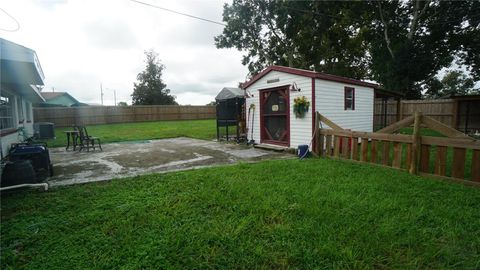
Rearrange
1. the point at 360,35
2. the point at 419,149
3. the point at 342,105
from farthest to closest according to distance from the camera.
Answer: the point at 360,35 < the point at 342,105 < the point at 419,149

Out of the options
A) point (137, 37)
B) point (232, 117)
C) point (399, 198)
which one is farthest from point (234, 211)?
point (137, 37)

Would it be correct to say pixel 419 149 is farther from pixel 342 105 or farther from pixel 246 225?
pixel 246 225

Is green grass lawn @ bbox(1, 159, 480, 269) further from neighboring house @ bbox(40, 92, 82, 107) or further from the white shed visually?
neighboring house @ bbox(40, 92, 82, 107)

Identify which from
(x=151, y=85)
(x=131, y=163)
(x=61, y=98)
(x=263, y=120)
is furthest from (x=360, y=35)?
(x=61, y=98)

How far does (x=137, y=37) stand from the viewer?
10648mm

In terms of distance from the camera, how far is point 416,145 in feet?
14.0

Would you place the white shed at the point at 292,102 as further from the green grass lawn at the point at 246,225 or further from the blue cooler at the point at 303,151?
the green grass lawn at the point at 246,225

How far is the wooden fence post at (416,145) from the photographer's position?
4215 millimetres

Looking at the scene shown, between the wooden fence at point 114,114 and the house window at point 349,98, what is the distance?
2082 centimetres

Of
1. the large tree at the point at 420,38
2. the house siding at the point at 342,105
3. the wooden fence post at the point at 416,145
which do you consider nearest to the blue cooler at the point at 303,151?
the house siding at the point at 342,105

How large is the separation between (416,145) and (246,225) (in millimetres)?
3687

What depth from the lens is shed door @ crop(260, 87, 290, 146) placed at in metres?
7.46

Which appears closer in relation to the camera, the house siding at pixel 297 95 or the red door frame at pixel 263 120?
the house siding at pixel 297 95

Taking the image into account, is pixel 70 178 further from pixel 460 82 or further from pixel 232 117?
pixel 460 82
